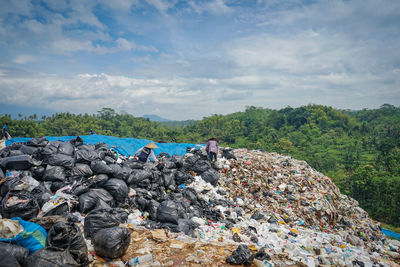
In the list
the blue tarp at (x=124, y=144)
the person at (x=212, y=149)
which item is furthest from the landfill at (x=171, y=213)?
the blue tarp at (x=124, y=144)

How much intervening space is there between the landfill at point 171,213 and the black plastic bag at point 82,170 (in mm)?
20

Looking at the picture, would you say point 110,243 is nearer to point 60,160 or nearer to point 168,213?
point 168,213

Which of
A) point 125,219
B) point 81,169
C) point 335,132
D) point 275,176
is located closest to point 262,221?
point 275,176

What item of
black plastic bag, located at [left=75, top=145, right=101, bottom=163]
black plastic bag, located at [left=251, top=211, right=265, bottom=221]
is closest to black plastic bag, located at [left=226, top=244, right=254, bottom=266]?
black plastic bag, located at [left=251, top=211, right=265, bottom=221]

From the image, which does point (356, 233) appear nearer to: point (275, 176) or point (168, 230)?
point (275, 176)

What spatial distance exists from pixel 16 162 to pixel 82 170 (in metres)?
1.22

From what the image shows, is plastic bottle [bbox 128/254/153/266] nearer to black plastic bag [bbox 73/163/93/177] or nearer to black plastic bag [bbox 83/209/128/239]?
black plastic bag [bbox 83/209/128/239]

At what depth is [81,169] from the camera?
15.4 feet

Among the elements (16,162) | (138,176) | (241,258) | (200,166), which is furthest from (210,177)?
(16,162)

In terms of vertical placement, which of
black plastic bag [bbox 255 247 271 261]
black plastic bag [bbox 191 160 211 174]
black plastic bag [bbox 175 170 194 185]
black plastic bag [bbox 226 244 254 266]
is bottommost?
black plastic bag [bbox 255 247 271 261]

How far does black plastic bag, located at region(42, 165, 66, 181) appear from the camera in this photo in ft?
14.4

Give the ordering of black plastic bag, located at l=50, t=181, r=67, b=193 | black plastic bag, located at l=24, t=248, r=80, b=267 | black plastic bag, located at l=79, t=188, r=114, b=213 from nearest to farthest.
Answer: black plastic bag, located at l=24, t=248, r=80, b=267
black plastic bag, located at l=79, t=188, r=114, b=213
black plastic bag, located at l=50, t=181, r=67, b=193

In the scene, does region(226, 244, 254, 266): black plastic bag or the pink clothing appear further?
the pink clothing

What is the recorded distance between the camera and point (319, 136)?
23.4m
